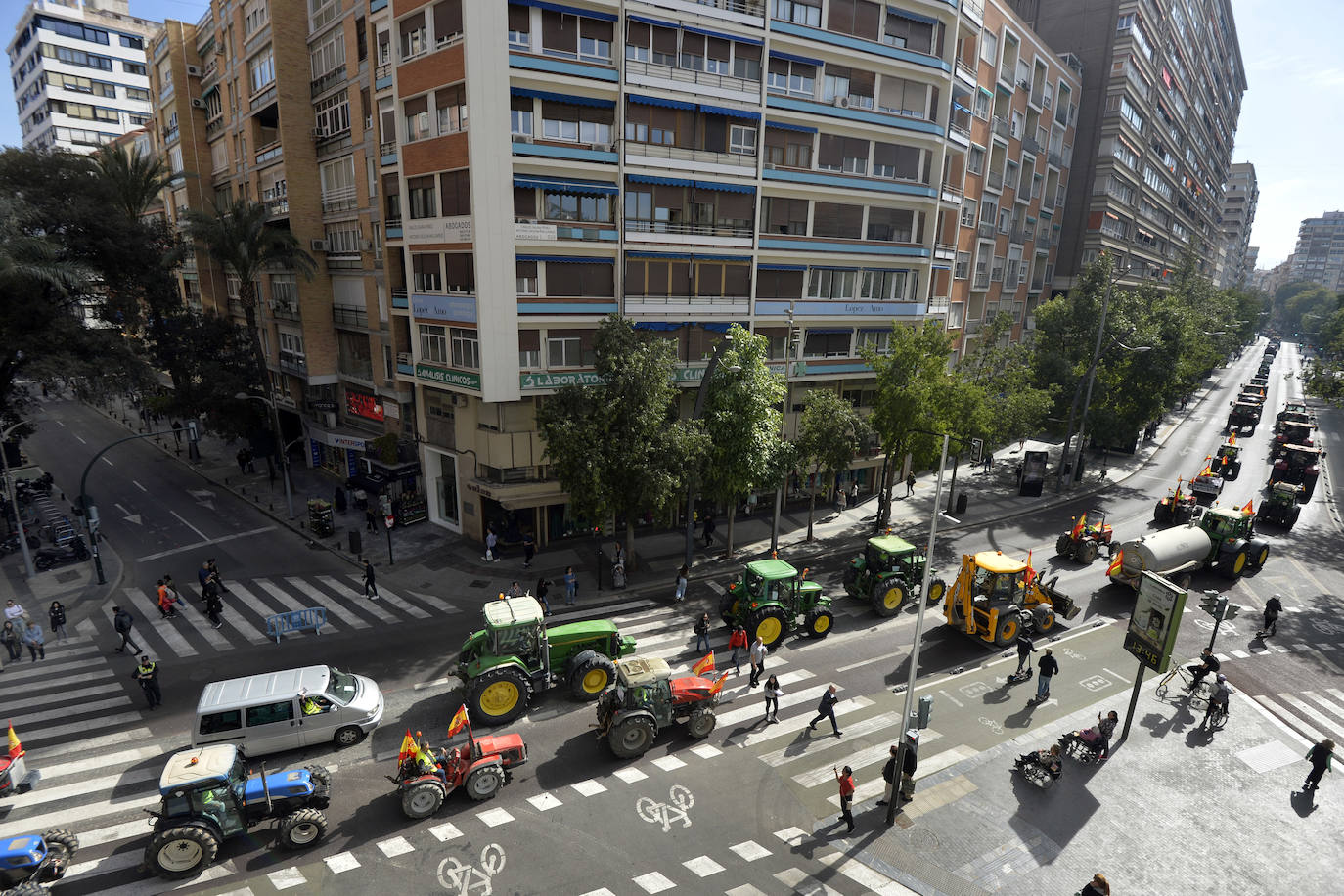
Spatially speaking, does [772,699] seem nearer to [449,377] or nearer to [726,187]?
[449,377]

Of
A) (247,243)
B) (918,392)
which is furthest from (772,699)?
(247,243)

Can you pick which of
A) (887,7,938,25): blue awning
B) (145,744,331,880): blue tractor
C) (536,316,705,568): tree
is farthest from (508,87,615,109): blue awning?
(145,744,331,880): blue tractor

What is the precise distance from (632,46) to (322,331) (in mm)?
22751

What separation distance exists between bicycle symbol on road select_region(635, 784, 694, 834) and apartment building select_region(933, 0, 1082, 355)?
32.4m

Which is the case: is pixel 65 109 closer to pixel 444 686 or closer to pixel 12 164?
pixel 12 164

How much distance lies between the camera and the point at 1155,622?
53.1ft

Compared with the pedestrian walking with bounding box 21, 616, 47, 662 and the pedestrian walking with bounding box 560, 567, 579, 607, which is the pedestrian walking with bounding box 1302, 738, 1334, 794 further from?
the pedestrian walking with bounding box 21, 616, 47, 662

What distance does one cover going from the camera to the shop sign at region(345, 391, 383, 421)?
35275mm

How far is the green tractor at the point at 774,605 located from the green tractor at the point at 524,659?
4222mm

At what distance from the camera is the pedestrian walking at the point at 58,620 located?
21.7 meters

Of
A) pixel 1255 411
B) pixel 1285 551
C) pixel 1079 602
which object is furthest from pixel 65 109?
pixel 1255 411

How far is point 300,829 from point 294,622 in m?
10.5

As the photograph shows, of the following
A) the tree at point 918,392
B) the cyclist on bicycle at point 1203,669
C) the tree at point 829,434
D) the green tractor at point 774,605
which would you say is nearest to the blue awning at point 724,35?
the tree at point 918,392

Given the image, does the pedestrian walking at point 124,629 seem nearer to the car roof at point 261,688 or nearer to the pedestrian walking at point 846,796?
the car roof at point 261,688
